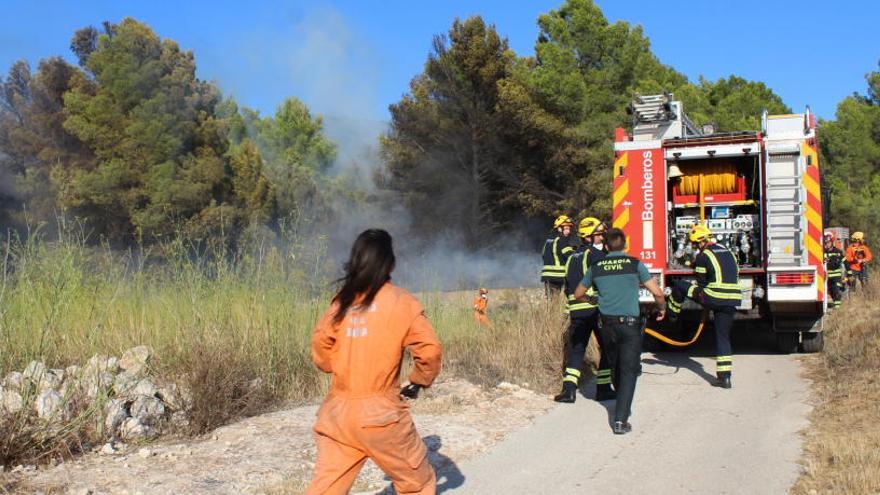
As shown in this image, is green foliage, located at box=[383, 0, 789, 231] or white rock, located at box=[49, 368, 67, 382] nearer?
white rock, located at box=[49, 368, 67, 382]

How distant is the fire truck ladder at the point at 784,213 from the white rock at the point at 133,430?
7205mm

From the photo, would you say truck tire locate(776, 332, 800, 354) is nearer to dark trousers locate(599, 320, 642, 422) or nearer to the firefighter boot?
dark trousers locate(599, 320, 642, 422)

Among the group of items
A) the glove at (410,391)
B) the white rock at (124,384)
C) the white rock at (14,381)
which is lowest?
the white rock at (124,384)

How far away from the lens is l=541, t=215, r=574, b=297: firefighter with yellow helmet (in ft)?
34.2

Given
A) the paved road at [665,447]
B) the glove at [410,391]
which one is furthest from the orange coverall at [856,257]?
the glove at [410,391]

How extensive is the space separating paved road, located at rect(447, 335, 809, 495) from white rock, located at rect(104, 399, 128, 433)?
8.11 ft

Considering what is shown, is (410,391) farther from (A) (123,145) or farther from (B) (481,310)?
(A) (123,145)

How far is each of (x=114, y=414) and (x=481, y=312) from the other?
6815 millimetres

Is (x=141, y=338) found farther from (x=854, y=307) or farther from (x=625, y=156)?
(x=854, y=307)

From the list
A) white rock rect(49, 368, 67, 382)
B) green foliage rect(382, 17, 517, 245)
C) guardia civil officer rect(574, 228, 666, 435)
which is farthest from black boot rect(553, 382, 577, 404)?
green foliage rect(382, 17, 517, 245)

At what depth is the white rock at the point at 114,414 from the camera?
570cm

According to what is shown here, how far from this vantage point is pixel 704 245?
348 inches

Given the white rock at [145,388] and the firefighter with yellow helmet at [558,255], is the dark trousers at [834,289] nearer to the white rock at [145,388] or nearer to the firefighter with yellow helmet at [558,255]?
the firefighter with yellow helmet at [558,255]

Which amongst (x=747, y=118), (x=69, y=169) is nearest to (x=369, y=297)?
(x=69, y=169)
